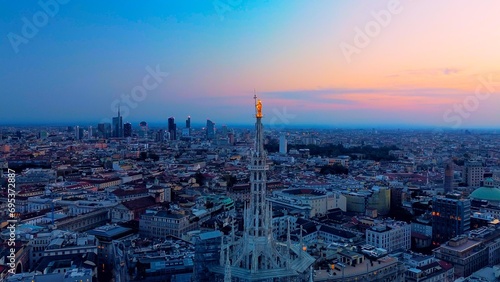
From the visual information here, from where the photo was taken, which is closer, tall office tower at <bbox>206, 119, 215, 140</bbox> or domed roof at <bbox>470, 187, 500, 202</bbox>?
domed roof at <bbox>470, 187, 500, 202</bbox>

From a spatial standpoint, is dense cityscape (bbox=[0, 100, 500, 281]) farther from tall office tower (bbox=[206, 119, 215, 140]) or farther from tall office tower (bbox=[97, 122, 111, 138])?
tall office tower (bbox=[206, 119, 215, 140])

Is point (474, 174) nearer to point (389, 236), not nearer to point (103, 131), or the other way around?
point (389, 236)

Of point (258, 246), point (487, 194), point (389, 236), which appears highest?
point (258, 246)

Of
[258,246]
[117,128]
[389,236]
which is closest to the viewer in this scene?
[258,246]

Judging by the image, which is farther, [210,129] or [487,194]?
[210,129]

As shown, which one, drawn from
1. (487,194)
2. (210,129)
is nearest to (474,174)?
(487,194)

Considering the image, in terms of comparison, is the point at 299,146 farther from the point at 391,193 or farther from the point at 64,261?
the point at 64,261

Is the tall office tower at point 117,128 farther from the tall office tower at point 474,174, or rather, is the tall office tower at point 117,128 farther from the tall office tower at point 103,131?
the tall office tower at point 474,174

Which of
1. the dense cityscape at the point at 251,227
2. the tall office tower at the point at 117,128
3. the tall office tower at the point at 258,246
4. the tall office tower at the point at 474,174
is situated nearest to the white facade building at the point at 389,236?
the dense cityscape at the point at 251,227

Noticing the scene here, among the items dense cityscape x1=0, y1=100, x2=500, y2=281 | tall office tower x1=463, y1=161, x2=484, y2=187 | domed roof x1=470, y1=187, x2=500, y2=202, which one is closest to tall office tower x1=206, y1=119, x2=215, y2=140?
dense cityscape x1=0, y1=100, x2=500, y2=281

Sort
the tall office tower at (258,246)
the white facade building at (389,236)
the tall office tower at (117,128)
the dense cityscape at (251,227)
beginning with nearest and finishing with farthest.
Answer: the tall office tower at (258,246), the dense cityscape at (251,227), the white facade building at (389,236), the tall office tower at (117,128)
